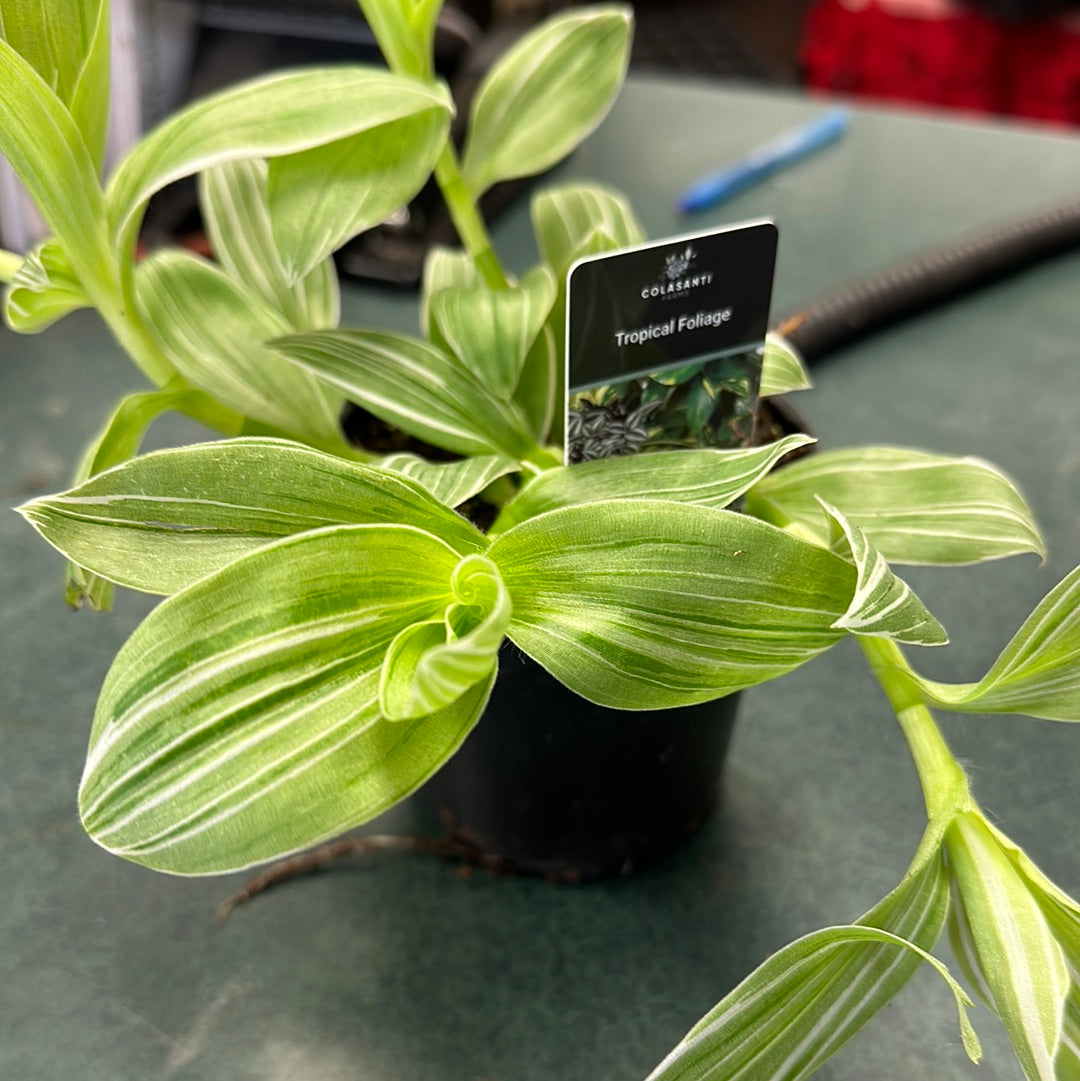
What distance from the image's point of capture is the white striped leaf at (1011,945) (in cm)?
44

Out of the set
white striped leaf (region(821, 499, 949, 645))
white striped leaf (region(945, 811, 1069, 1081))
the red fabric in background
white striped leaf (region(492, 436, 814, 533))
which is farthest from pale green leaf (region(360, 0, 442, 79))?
the red fabric in background

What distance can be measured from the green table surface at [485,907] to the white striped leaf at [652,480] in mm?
267

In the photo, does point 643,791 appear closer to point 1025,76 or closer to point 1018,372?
point 1018,372

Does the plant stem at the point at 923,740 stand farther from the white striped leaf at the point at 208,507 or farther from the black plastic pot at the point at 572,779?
the white striped leaf at the point at 208,507

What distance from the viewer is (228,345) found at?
626 millimetres

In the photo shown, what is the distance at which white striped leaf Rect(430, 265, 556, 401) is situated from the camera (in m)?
0.60

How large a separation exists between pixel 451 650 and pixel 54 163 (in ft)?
1.03

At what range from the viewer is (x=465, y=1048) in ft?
1.95

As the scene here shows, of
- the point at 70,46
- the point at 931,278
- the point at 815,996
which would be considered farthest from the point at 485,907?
the point at 931,278

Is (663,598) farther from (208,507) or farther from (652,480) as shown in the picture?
(208,507)

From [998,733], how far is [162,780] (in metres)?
0.56

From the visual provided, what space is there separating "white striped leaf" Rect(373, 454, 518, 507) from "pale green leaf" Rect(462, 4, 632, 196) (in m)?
0.21

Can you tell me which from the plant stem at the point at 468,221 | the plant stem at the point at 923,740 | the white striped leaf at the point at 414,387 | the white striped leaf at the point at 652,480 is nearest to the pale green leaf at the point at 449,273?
the plant stem at the point at 468,221

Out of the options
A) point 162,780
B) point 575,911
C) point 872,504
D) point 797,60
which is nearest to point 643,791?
point 575,911
